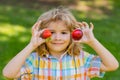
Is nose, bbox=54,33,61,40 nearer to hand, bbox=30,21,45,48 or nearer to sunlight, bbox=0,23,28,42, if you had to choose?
hand, bbox=30,21,45,48

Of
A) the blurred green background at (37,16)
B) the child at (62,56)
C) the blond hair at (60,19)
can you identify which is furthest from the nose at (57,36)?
the blurred green background at (37,16)

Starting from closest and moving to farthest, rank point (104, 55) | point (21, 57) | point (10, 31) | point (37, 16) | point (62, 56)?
1. point (21, 57)
2. point (104, 55)
3. point (62, 56)
4. point (10, 31)
5. point (37, 16)

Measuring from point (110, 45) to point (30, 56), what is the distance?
362cm

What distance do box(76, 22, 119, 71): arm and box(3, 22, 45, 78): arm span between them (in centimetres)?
37

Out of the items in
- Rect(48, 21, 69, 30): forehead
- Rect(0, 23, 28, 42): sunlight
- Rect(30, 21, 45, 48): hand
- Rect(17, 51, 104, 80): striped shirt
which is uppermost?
Rect(0, 23, 28, 42): sunlight

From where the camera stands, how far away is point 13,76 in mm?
3826

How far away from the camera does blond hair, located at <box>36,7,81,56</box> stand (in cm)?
393

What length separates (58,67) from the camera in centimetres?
398

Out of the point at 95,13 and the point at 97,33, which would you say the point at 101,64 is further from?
the point at 95,13

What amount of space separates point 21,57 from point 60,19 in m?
0.47

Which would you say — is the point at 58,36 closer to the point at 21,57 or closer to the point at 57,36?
the point at 57,36

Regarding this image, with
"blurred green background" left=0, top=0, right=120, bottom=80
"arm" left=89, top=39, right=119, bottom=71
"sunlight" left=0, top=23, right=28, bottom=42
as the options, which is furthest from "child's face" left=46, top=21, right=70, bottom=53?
"sunlight" left=0, top=23, right=28, bottom=42

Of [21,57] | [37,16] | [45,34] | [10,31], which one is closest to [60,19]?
[45,34]

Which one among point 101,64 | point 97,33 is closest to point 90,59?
point 101,64
